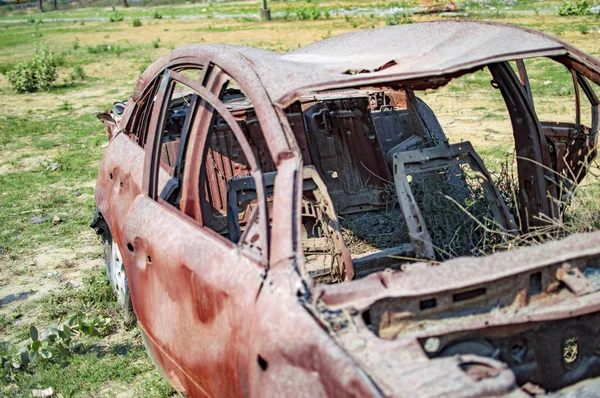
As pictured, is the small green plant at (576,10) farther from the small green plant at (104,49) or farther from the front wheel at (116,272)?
the front wheel at (116,272)

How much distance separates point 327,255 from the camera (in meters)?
4.55

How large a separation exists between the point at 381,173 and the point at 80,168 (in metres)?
4.99

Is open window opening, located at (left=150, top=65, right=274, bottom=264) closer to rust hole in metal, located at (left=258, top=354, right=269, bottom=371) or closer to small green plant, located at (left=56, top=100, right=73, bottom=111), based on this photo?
rust hole in metal, located at (left=258, top=354, right=269, bottom=371)

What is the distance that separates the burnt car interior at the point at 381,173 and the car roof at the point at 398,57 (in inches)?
8.8

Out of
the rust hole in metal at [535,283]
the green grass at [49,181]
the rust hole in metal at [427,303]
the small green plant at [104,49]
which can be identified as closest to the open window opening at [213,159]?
the rust hole in metal at [427,303]

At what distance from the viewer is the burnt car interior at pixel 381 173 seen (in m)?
4.21

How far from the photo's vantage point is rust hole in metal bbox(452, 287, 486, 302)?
269cm

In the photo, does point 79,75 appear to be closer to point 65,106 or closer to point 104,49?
point 65,106

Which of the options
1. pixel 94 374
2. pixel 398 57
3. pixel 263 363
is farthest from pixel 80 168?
pixel 263 363

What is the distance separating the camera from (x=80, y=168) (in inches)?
366

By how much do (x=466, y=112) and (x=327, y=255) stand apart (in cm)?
690

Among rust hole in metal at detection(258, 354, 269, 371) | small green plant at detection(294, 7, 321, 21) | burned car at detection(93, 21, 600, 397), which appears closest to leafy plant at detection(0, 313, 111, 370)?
burned car at detection(93, 21, 600, 397)

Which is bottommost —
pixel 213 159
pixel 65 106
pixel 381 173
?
pixel 65 106

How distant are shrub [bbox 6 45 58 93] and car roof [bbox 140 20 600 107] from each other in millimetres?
12625
